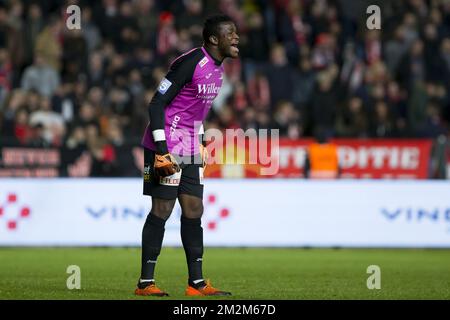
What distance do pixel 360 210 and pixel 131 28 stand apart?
7146mm

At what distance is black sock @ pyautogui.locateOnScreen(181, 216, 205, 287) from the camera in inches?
423

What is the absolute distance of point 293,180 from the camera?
18484mm

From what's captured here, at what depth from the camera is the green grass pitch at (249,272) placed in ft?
36.5

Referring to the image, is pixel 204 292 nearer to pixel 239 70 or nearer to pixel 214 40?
pixel 214 40

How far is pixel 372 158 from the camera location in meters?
21.9

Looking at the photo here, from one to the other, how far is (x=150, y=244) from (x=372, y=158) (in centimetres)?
1186

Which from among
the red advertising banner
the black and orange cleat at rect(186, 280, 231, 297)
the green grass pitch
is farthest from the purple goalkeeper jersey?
the red advertising banner

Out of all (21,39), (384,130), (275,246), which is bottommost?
(275,246)

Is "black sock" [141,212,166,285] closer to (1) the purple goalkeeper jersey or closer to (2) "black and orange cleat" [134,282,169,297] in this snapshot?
(2) "black and orange cleat" [134,282,169,297]

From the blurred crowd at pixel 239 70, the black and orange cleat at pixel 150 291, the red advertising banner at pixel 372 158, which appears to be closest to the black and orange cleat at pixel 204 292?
Result: the black and orange cleat at pixel 150 291

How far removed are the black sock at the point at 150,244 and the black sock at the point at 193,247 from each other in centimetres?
26
